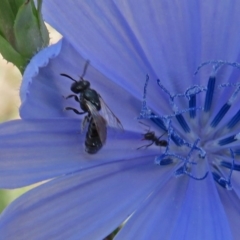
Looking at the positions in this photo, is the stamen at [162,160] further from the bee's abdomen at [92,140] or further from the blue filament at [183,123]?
the bee's abdomen at [92,140]

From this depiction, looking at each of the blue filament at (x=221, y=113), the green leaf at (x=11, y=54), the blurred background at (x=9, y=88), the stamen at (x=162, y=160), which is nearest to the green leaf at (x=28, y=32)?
the green leaf at (x=11, y=54)

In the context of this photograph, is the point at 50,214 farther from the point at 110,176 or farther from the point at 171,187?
the point at 171,187

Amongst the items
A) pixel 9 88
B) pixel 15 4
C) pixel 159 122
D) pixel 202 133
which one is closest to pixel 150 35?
pixel 159 122

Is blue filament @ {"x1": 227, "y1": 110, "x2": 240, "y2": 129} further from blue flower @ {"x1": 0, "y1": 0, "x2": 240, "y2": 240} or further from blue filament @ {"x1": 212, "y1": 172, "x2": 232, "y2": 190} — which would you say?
blue filament @ {"x1": 212, "y1": 172, "x2": 232, "y2": 190}

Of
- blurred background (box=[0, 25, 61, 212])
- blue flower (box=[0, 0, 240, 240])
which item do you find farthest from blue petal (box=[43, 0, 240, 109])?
blurred background (box=[0, 25, 61, 212])

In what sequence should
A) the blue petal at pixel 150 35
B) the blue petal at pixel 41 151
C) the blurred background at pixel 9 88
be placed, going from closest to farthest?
the blue petal at pixel 41 151 → the blue petal at pixel 150 35 → the blurred background at pixel 9 88

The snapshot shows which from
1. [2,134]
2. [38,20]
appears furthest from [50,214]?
[38,20]

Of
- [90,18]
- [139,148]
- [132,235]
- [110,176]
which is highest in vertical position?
[90,18]
